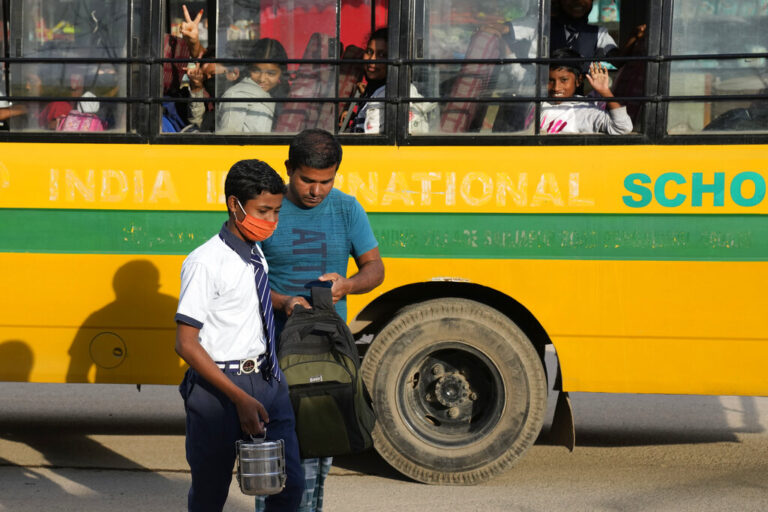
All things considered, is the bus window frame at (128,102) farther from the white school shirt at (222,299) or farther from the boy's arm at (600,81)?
the white school shirt at (222,299)

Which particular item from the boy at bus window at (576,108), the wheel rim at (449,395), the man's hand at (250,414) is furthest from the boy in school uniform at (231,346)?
the boy at bus window at (576,108)

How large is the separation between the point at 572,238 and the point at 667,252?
489 mm

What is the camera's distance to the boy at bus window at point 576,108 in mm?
5965

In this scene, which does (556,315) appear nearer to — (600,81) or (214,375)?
(600,81)

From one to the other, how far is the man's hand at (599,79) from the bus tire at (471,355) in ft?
4.23

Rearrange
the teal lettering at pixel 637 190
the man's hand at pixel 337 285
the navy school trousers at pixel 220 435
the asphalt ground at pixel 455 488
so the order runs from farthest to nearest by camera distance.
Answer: the teal lettering at pixel 637 190 < the asphalt ground at pixel 455 488 < the man's hand at pixel 337 285 < the navy school trousers at pixel 220 435

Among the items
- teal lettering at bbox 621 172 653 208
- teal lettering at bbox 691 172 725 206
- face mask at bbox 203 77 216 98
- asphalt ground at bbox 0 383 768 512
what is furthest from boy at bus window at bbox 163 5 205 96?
teal lettering at bbox 691 172 725 206

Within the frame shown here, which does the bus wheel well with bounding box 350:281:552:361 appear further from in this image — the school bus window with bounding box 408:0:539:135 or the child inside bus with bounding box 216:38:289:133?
the child inside bus with bounding box 216:38:289:133

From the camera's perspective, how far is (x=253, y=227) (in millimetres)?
3859

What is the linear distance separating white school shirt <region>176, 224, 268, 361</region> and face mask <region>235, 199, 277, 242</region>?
4 cm

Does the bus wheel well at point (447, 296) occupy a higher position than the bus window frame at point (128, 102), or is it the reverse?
the bus window frame at point (128, 102)

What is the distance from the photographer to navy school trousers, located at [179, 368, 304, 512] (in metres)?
3.77

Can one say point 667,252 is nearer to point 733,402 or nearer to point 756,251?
point 756,251

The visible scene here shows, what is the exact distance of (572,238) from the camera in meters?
5.91
